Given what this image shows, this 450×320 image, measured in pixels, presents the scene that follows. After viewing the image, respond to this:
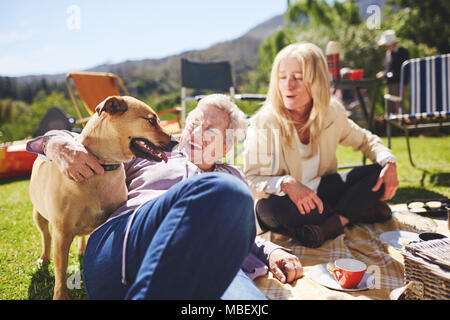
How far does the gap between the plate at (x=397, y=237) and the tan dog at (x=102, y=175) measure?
1515 mm

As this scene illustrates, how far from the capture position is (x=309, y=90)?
6.73ft

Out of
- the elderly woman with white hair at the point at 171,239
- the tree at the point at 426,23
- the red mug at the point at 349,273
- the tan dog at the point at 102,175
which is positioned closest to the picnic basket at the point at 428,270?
the red mug at the point at 349,273

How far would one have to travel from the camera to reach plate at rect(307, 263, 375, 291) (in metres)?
1.50

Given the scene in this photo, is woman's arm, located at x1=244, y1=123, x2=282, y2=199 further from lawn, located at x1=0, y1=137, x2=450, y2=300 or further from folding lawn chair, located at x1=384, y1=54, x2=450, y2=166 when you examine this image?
folding lawn chair, located at x1=384, y1=54, x2=450, y2=166

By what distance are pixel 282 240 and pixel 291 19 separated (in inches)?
822

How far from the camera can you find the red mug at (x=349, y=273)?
145cm

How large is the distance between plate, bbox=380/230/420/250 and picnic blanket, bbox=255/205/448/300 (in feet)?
0.11

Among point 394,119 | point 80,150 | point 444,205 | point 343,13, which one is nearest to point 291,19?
point 343,13

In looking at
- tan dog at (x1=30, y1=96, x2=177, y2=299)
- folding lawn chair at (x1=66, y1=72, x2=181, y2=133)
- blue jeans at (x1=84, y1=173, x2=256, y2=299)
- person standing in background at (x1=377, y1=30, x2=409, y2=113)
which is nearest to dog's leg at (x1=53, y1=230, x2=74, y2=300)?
tan dog at (x1=30, y1=96, x2=177, y2=299)

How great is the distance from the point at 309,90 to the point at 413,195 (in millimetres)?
1850

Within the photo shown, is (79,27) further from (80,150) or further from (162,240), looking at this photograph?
(162,240)

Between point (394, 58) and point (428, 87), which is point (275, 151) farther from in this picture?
point (394, 58)

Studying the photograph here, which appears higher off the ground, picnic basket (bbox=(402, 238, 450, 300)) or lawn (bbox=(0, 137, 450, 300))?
picnic basket (bbox=(402, 238, 450, 300))

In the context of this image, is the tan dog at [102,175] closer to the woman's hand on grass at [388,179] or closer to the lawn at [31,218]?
the lawn at [31,218]
